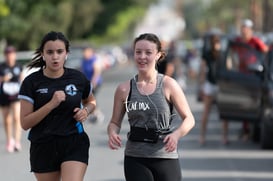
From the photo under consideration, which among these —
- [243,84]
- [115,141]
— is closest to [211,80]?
[243,84]

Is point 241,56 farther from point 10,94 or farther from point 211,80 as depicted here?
point 10,94

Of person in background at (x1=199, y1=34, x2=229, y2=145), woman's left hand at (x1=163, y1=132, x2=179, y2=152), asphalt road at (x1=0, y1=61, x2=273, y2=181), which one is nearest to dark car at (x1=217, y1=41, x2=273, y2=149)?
person in background at (x1=199, y1=34, x2=229, y2=145)

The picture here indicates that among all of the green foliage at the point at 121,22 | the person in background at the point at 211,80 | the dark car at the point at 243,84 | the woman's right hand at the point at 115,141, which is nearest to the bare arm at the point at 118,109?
the woman's right hand at the point at 115,141

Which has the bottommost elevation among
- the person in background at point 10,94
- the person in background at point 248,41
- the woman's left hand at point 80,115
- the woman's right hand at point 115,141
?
the person in background at point 10,94

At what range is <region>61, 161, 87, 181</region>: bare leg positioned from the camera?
6.45m

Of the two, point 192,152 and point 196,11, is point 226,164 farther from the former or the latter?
point 196,11

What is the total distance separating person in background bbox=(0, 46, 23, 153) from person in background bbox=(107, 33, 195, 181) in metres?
8.33

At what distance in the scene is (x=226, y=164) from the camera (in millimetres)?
12586

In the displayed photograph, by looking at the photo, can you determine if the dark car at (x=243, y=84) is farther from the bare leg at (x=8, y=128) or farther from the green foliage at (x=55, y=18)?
the green foliage at (x=55, y=18)

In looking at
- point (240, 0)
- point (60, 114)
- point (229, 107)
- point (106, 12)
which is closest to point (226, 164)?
point (229, 107)

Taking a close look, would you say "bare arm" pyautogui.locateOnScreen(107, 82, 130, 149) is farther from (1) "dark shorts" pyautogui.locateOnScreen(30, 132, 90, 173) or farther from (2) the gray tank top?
(1) "dark shorts" pyautogui.locateOnScreen(30, 132, 90, 173)

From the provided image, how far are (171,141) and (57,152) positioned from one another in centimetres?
100

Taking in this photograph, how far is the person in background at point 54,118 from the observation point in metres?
6.57

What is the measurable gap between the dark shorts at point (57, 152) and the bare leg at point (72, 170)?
0.05m
